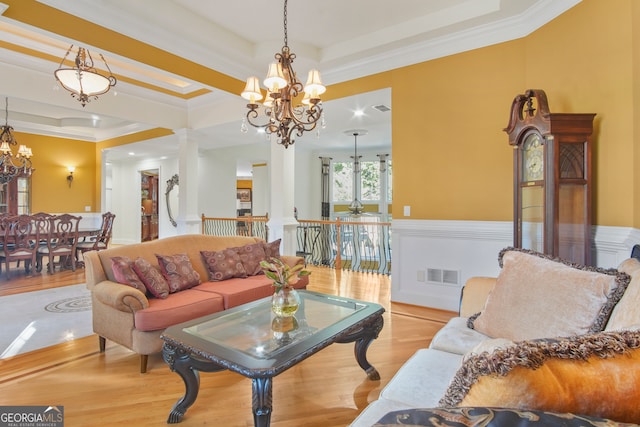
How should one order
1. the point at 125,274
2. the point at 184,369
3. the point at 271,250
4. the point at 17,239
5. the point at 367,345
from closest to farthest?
the point at 184,369 → the point at 367,345 → the point at 125,274 → the point at 271,250 → the point at 17,239

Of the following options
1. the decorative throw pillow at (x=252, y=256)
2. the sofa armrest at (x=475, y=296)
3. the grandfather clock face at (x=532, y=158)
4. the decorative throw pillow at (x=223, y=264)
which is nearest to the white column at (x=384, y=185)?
the decorative throw pillow at (x=252, y=256)

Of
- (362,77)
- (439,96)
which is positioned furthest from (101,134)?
(439,96)

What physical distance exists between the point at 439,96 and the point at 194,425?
12.3ft

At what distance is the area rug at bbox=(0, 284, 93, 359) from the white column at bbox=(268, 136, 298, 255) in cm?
256

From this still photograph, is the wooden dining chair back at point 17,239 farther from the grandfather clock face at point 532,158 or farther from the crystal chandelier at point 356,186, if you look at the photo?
the grandfather clock face at point 532,158

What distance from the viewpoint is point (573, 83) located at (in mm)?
2766

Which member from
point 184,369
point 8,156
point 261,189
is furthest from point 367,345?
point 261,189

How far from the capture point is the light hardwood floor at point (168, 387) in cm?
185

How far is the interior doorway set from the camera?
32.4ft

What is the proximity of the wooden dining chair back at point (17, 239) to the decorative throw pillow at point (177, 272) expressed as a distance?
4008mm

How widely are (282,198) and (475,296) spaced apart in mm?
Result: 3448

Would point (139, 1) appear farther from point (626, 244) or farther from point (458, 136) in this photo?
point (626, 244)

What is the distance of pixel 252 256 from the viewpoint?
3.66 m

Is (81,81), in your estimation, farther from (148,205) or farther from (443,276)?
(148,205)
